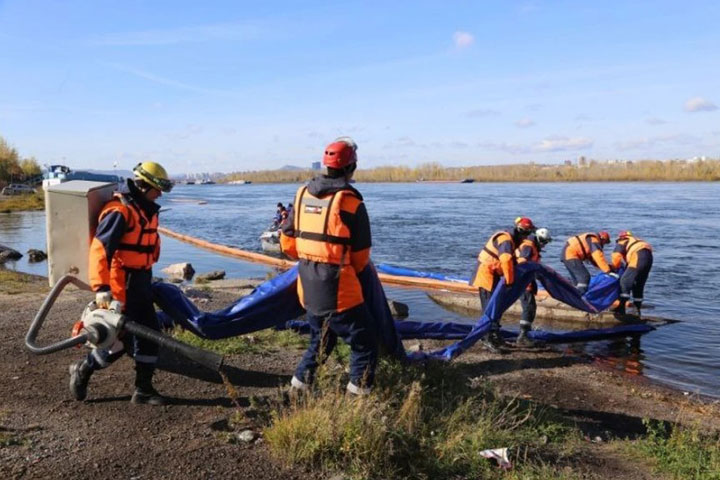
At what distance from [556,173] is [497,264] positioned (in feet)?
301

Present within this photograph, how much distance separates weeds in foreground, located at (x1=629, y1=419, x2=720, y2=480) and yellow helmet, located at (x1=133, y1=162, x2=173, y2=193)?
14.1ft

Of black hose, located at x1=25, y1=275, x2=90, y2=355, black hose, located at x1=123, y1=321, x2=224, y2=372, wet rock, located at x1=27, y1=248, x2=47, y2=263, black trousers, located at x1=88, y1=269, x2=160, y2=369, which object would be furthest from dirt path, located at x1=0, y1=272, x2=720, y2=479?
wet rock, located at x1=27, y1=248, x2=47, y2=263

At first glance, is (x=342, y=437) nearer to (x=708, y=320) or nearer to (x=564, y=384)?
(x=564, y=384)

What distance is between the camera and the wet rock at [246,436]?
439 cm

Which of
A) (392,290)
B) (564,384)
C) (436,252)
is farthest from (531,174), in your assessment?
(564,384)

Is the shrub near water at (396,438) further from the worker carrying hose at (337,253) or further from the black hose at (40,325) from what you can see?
the black hose at (40,325)

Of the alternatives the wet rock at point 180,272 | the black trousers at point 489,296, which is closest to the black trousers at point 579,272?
the black trousers at point 489,296

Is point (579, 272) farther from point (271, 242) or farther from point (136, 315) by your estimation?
point (271, 242)

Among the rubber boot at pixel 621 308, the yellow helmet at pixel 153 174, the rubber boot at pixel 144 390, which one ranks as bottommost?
the rubber boot at pixel 621 308

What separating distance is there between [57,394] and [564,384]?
529 cm

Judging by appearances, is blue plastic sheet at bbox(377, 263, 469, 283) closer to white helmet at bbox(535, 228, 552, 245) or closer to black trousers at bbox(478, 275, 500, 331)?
white helmet at bbox(535, 228, 552, 245)

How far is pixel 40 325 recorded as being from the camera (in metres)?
5.02

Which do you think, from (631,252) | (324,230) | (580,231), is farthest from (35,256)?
(580,231)

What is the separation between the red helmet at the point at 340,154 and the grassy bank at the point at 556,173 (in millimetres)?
49441
